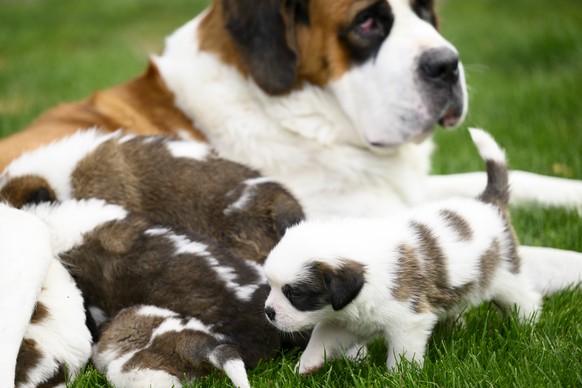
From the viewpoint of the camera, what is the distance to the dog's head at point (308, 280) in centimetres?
255

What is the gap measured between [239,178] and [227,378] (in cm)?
94

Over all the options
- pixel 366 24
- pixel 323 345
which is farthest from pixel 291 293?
pixel 366 24

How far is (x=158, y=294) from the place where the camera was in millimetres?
2912

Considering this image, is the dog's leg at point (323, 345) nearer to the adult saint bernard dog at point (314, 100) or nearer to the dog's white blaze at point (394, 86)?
the adult saint bernard dog at point (314, 100)

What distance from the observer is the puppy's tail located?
320cm

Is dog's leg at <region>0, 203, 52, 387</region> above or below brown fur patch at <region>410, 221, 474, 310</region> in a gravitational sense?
above

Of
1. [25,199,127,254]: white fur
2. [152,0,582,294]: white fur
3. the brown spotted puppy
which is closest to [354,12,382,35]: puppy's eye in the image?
[152,0,582,294]: white fur

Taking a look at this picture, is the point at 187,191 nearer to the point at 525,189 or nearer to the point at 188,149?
the point at 188,149

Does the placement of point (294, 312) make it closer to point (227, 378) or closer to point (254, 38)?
point (227, 378)

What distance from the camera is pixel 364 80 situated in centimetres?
372

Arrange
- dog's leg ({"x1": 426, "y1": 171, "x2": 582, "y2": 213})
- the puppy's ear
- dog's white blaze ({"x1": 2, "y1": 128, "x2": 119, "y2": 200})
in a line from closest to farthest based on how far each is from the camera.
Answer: the puppy's ear → dog's white blaze ({"x1": 2, "y1": 128, "x2": 119, "y2": 200}) → dog's leg ({"x1": 426, "y1": 171, "x2": 582, "y2": 213})

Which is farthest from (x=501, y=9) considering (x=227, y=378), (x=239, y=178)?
(x=227, y=378)

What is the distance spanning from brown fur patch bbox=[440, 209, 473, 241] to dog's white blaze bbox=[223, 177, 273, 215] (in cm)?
79

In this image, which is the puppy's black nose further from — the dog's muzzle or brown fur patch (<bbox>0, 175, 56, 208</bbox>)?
the dog's muzzle
